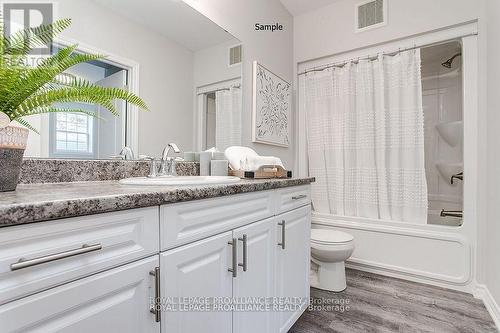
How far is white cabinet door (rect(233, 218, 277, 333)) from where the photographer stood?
101 centimetres

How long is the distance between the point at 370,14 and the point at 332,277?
2.22 meters

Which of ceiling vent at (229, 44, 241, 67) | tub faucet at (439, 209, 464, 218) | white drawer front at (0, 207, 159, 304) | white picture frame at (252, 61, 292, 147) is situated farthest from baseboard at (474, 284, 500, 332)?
ceiling vent at (229, 44, 241, 67)

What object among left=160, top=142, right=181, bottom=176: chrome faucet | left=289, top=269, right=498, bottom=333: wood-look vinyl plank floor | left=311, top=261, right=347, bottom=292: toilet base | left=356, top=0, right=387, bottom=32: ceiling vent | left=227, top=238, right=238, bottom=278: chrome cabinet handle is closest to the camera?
left=227, top=238, right=238, bottom=278: chrome cabinet handle

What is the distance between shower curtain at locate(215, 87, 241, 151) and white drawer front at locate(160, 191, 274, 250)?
80 cm

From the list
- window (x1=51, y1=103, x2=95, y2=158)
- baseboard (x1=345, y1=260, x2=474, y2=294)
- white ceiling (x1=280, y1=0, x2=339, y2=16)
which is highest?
white ceiling (x1=280, y1=0, x2=339, y2=16)

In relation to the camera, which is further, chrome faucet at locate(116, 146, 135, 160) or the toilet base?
the toilet base

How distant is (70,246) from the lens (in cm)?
52

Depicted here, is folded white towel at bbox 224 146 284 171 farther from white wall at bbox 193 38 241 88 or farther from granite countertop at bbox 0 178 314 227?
granite countertop at bbox 0 178 314 227

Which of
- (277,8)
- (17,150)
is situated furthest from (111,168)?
(277,8)

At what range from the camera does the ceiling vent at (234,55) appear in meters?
1.90

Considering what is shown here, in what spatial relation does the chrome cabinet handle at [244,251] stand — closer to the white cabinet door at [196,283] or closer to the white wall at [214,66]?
the white cabinet door at [196,283]

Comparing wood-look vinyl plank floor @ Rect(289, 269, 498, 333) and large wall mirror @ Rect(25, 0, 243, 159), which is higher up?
large wall mirror @ Rect(25, 0, 243, 159)

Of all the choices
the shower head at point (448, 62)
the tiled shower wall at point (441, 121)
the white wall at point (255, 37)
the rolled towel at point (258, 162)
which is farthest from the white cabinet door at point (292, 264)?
the shower head at point (448, 62)

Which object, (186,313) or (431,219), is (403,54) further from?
(186,313)
